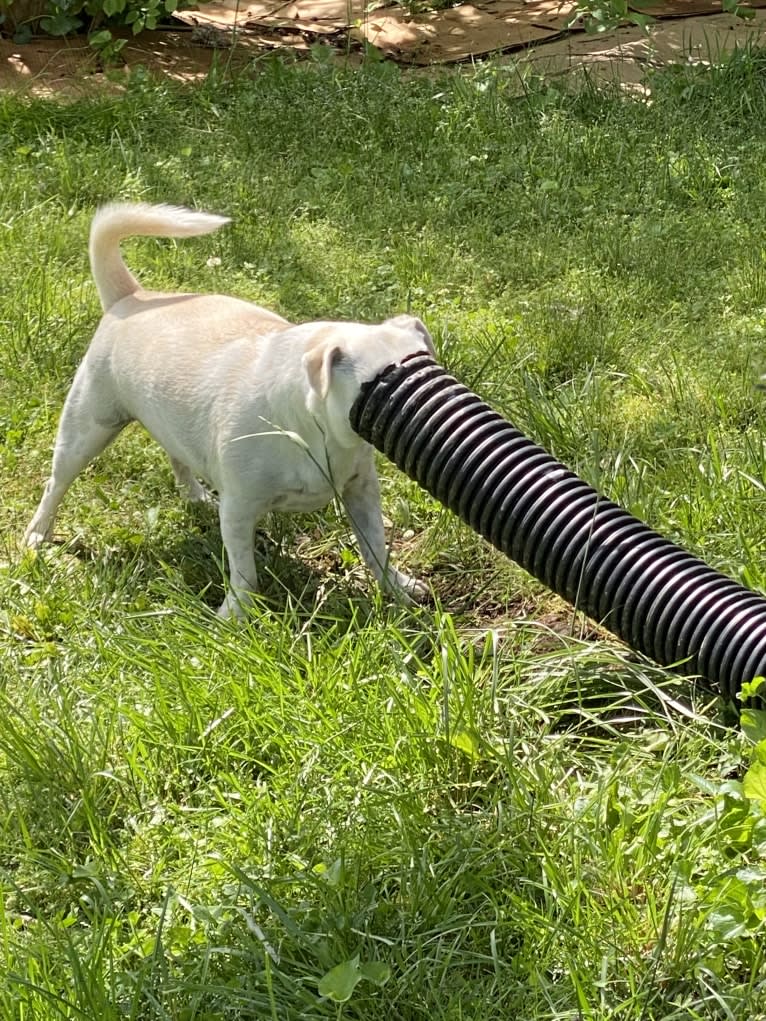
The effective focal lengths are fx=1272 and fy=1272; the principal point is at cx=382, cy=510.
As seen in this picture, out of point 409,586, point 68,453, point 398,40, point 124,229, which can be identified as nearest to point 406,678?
point 409,586

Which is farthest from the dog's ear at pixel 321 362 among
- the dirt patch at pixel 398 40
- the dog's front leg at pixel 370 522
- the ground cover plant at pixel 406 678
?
the dirt patch at pixel 398 40

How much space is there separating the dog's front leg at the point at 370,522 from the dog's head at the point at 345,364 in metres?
0.31

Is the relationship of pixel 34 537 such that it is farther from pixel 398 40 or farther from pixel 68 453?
pixel 398 40

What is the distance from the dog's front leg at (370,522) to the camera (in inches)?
149

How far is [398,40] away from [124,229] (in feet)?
16.0

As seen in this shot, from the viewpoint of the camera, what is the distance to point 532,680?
3164 mm

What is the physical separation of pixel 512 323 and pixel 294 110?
2.60 m

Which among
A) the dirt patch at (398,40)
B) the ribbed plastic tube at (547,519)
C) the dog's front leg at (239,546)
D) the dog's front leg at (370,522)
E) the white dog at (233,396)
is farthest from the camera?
the dirt patch at (398,40)

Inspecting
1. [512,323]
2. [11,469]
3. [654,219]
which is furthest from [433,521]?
[654,219]

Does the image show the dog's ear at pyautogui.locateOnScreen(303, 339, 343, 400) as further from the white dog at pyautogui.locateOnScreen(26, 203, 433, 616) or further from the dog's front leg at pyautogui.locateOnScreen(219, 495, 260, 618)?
the dog's front leg at pyautogui.locateOnScreen(219, 495, 260, 618)

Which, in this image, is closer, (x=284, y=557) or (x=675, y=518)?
(x=675, y=518)

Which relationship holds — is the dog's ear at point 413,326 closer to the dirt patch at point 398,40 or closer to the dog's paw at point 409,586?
the dog's paw at point 409,586

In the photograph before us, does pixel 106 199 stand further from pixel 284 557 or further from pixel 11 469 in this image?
pixel 284 557

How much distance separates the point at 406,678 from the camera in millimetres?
2967
